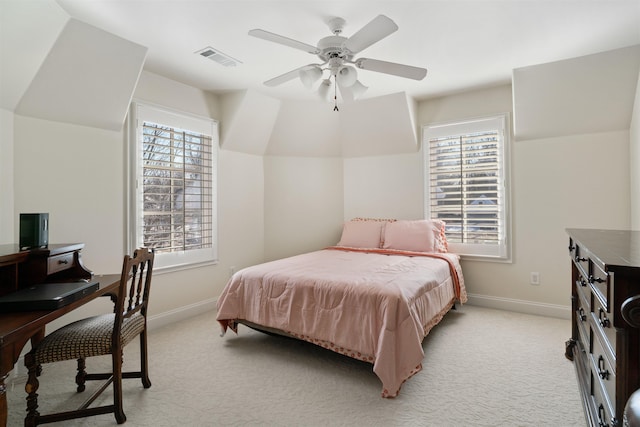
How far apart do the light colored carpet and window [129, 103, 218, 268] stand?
999 mm

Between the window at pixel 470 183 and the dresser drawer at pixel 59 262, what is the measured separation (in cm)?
Answer: 370

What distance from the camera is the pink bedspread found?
2.09m

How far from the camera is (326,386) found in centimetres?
221

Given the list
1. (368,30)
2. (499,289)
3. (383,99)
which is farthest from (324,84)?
(499,289)

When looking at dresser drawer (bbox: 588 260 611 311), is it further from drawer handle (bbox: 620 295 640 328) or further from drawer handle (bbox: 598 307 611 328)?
drawer handle (bbox: 620 295 640 328)

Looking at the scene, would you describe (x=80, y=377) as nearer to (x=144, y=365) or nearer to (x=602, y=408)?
(x=144, y=365)

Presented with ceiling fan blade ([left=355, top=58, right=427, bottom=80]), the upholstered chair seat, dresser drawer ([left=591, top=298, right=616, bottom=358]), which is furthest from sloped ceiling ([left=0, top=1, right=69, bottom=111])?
dresser drawer ([left=591, top=298, right=616, bottom=358])

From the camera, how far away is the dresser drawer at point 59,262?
6.44 ft

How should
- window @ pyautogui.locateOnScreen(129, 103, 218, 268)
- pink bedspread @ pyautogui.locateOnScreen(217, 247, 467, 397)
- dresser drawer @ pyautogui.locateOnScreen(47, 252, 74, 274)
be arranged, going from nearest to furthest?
dresser drawer @ pyautogui.locateOnScreen(47, 252, 74, 274) → pink bedspread @ pyautogui.locateOnScreen(217, 247, 467, 397) → window @ pyautogui.locateOnScreen(129, 103, 218, 268)

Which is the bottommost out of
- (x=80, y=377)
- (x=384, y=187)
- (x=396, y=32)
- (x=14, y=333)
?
(x=80, y=377)

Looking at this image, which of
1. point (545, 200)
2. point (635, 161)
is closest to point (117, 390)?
point (545, 200)

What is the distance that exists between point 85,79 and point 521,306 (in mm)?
4753

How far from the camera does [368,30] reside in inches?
76.7

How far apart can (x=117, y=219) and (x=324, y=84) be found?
2.25 meters
